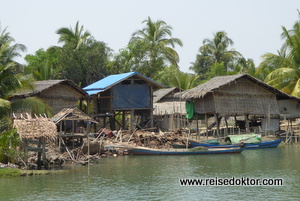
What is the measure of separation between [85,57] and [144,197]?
22452 millimetres

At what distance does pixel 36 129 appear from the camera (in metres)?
14.8

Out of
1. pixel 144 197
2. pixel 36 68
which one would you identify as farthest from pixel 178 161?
pixel 36 68

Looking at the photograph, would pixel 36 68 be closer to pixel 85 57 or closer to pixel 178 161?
pixel 85 57

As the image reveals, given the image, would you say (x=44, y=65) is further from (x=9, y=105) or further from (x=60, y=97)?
(x=9, y=105)

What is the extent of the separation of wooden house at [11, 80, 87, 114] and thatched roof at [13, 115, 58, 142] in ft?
22.6

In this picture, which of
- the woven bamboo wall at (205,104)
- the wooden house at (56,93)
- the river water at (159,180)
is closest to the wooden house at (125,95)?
the wooden house at (56,93)

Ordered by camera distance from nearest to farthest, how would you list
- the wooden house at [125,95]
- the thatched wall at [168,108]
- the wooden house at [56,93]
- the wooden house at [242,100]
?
the wooden house at [56,93] → the wooden house at [242,100] → the wooden house at [125,95] → the thatched wall at [168,108]

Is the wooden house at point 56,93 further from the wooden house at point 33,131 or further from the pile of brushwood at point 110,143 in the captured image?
the wooden house at point 33,131

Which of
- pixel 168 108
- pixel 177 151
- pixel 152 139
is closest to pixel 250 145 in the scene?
pixel 177 151

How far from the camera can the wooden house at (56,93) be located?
21.9 m

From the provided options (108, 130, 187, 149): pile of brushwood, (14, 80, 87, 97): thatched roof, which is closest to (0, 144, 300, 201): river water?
(108, 130, 187, 149): pile of brushwood

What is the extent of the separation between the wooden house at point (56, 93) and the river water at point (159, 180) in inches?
203

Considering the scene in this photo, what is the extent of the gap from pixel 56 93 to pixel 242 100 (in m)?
11.3

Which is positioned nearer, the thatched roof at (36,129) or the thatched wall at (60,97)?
the thatched roof at (36,129)
